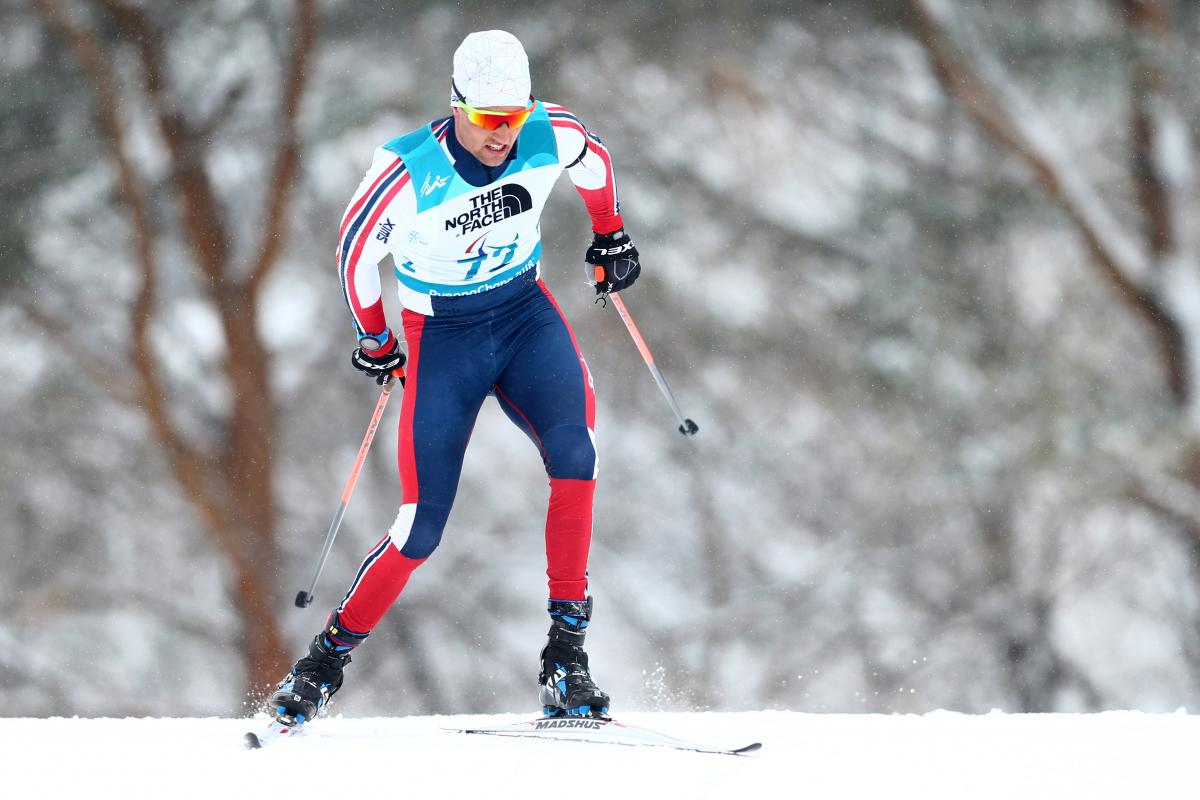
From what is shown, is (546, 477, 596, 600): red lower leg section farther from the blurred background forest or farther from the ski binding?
the blurred background forest

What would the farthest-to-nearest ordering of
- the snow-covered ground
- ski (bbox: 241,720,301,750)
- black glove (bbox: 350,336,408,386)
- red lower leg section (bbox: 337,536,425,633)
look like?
black glove (bbox: 350,336,408,386), red lower leg section (bbox: 337,536,425,633), ski (bbox: 241,720,301,750), the snow-covered ground

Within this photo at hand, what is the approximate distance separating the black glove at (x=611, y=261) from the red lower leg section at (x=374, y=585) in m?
1.01

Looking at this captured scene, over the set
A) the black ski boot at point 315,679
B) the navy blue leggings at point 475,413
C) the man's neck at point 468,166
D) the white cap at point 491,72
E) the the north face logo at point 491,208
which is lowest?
the black ski boot at point 315,679

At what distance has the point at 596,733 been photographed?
2.86 meters

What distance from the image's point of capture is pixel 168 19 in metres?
10.2

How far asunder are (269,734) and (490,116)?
1653 millimetres

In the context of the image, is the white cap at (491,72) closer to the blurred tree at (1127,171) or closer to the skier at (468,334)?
the skier at (468,334)

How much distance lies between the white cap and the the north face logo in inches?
10.3

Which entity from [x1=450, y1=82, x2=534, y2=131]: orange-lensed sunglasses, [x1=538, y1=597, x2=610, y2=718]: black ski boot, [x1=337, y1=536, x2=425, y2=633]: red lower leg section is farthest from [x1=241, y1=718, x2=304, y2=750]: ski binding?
[x1=450, y1=82, x2=534, y2=131]: orange-lensed sunglasses

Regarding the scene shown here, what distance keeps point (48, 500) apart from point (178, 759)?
8.38m

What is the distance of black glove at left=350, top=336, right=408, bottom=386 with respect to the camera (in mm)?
3285

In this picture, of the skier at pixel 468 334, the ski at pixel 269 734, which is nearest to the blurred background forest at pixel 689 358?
the skier at pixel 468 334

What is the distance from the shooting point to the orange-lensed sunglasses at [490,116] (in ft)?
9.59

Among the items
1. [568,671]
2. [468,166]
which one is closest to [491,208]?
[468,166]
